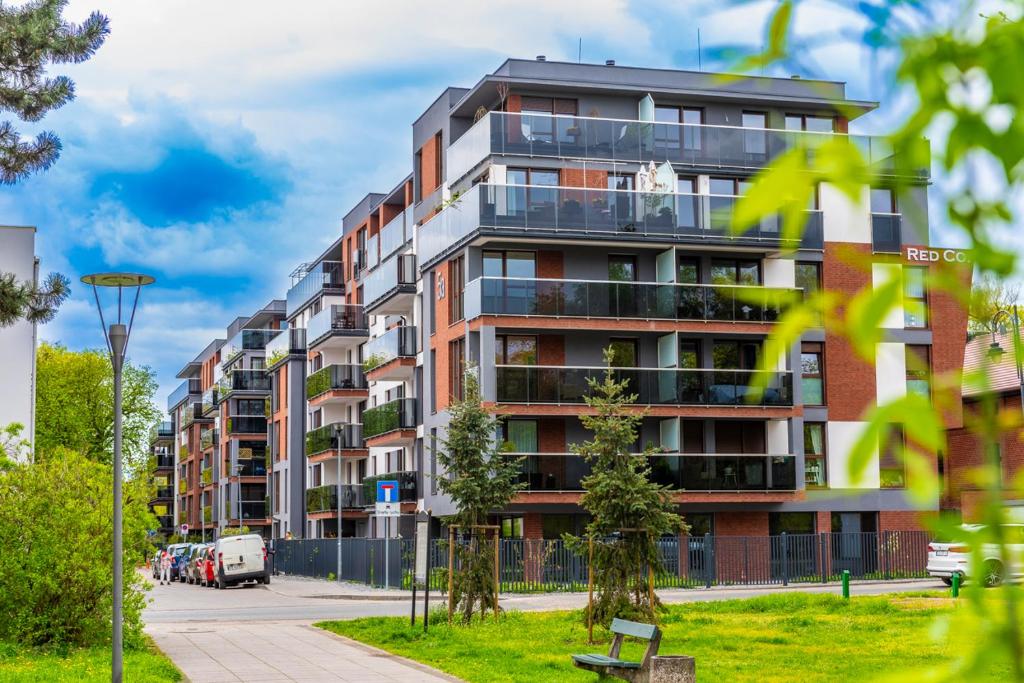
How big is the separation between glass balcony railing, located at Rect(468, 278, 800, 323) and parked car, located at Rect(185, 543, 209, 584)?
20516 millimetres

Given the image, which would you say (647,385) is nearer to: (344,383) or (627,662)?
(344,383)

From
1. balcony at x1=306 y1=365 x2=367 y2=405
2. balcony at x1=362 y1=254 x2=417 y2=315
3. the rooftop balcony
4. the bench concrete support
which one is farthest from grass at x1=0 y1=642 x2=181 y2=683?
balcony at x1=306 y1=365 x2=367 y2=405

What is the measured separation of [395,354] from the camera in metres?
52.2

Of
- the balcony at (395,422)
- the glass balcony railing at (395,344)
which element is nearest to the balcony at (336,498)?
the balcony at (395,422)

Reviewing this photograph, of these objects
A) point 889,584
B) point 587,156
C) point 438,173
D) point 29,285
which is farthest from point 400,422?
point 29,285

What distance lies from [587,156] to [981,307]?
4388cm

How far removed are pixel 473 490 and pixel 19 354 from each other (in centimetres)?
2521

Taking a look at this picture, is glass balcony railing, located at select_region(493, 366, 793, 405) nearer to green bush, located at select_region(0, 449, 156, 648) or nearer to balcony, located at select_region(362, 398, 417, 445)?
balcony, located at select_region(362, 398, 417, 445)

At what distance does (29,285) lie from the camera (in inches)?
843

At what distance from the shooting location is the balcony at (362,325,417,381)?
170 feet

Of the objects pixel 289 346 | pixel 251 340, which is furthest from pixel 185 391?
pixel 289 346

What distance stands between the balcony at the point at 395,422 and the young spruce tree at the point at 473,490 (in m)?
24.7

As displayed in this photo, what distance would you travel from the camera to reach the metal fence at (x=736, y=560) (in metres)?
39.8

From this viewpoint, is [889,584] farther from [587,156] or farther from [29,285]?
[29,285]
